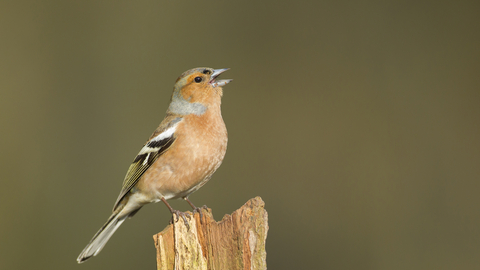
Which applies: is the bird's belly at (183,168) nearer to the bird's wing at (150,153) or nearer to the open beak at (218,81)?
the bird's wing at (150,153)

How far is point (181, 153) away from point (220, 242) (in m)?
0.80

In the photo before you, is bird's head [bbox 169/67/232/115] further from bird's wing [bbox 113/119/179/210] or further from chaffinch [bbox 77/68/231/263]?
bird's wing [bbox 113/119/179/210]

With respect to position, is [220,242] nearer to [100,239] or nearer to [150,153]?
[150,153]

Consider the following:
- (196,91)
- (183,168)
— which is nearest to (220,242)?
(183,168)

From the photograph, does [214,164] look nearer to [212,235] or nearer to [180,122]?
[180,122]

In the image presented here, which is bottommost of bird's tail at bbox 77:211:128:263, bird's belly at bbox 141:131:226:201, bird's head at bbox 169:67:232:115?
bird's tail at bbox 77:211:128:263

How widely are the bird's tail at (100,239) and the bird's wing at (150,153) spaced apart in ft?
0.72

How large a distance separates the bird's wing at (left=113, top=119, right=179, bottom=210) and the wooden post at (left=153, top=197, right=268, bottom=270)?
0.69 meters

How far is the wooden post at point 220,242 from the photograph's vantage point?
6.80 feet

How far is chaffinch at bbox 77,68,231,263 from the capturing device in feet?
9.03

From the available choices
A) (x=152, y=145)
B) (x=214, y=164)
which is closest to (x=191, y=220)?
(x=214, y=164)

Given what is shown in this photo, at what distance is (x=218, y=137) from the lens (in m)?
2.84

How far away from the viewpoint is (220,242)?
7.14ft

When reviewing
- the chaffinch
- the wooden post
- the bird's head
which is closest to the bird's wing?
the chaffinch
